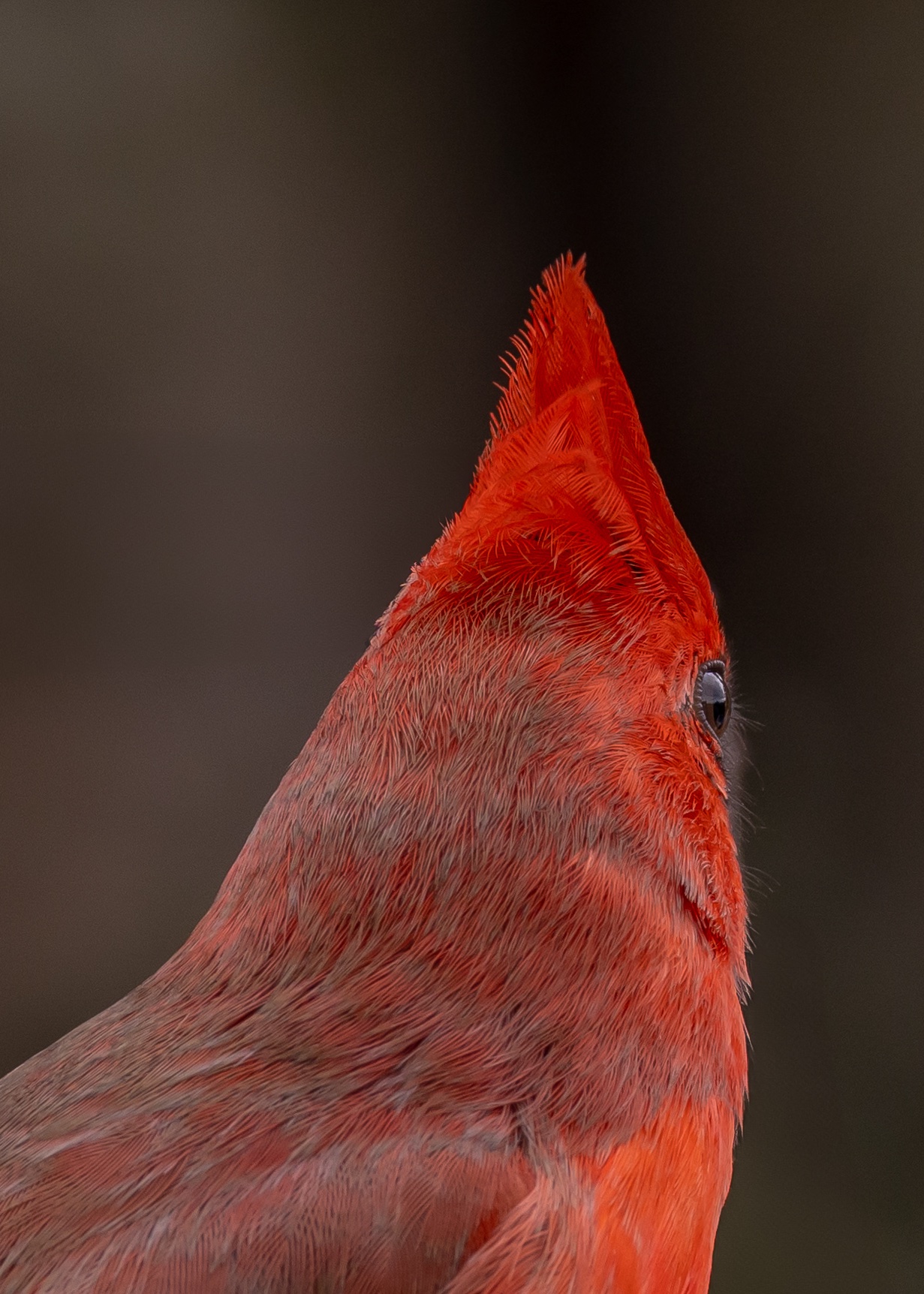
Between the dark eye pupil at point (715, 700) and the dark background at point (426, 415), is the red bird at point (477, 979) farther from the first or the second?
the dark background at point (426, 415)

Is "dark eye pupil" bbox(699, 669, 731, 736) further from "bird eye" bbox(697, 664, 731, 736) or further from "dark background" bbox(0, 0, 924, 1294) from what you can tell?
"dark background" bbox(0, 0, 924, 1294)

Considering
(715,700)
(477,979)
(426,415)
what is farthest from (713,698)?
(426,415)

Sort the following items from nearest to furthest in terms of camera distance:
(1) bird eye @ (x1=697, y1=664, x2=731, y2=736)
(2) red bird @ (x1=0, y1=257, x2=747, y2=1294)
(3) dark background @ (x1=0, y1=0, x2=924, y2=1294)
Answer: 1. (2) red bird @ (x1=0, y1=257, x2=747, y2=1294)
2. (1) bird eye @ (x1=697, y1=664, x2=731, y2=736)
3. (3) dark background @ (x1=0, y1=0, x2=924, y2=1294)

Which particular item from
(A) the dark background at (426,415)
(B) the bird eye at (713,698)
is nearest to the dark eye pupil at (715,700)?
(B) the bird eye at (713,698)

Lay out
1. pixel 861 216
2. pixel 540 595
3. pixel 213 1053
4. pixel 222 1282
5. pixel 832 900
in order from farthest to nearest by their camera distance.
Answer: pixel 832 900
pixel 861 216
pixel 540 595
pixel 213 1053
pixel 222 1282

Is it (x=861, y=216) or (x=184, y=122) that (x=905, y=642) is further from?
(x=184, y=122)

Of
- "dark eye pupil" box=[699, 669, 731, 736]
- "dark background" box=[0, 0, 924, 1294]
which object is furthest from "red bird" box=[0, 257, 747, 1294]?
"dark background" box=[0, 0, 924, 1294]

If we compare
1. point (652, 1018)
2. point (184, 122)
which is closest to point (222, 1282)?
point (652, 1018)

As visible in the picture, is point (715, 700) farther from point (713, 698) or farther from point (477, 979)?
point (477, 979)

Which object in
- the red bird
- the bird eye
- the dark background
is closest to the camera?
the red bird
